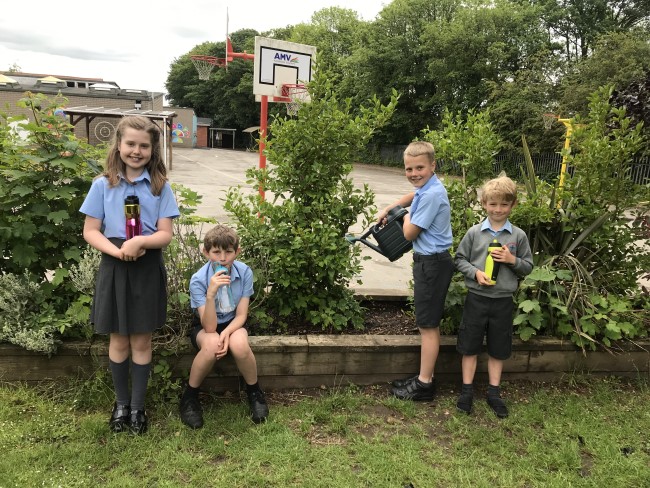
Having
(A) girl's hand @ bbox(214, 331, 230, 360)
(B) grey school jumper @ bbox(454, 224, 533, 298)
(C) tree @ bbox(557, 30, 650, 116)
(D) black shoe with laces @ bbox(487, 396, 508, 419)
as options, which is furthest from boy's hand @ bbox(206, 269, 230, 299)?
(C) tree @ bbox(557, 30, 650, 116)

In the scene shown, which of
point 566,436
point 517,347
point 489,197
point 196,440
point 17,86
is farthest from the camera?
point 17,86

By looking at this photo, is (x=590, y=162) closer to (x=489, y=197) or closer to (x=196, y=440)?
(x=489, y=197)

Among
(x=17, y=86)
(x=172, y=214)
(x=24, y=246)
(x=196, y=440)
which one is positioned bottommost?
(x=196, y=440)

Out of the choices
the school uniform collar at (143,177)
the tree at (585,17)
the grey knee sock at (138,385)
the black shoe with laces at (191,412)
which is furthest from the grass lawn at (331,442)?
the tree at (585,17)

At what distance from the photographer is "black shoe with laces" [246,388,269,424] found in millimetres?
2812

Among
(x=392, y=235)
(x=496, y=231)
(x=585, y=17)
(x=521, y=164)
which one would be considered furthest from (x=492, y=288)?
(x=585, y=17)

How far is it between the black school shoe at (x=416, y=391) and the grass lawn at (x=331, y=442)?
6cm

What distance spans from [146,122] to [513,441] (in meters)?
2.80

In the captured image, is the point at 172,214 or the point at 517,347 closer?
the point at 172,214

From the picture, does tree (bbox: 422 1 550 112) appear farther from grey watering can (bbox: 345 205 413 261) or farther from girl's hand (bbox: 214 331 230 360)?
girl's hand (bbox: 214 331 230 360)

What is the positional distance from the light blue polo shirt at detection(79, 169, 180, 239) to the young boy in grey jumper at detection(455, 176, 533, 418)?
1.92m

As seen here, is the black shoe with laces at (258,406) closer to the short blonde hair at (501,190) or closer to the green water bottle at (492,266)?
the green water bottle at (492,266)

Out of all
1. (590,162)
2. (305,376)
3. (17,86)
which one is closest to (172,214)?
(305,376)

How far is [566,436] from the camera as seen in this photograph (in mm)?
2818
